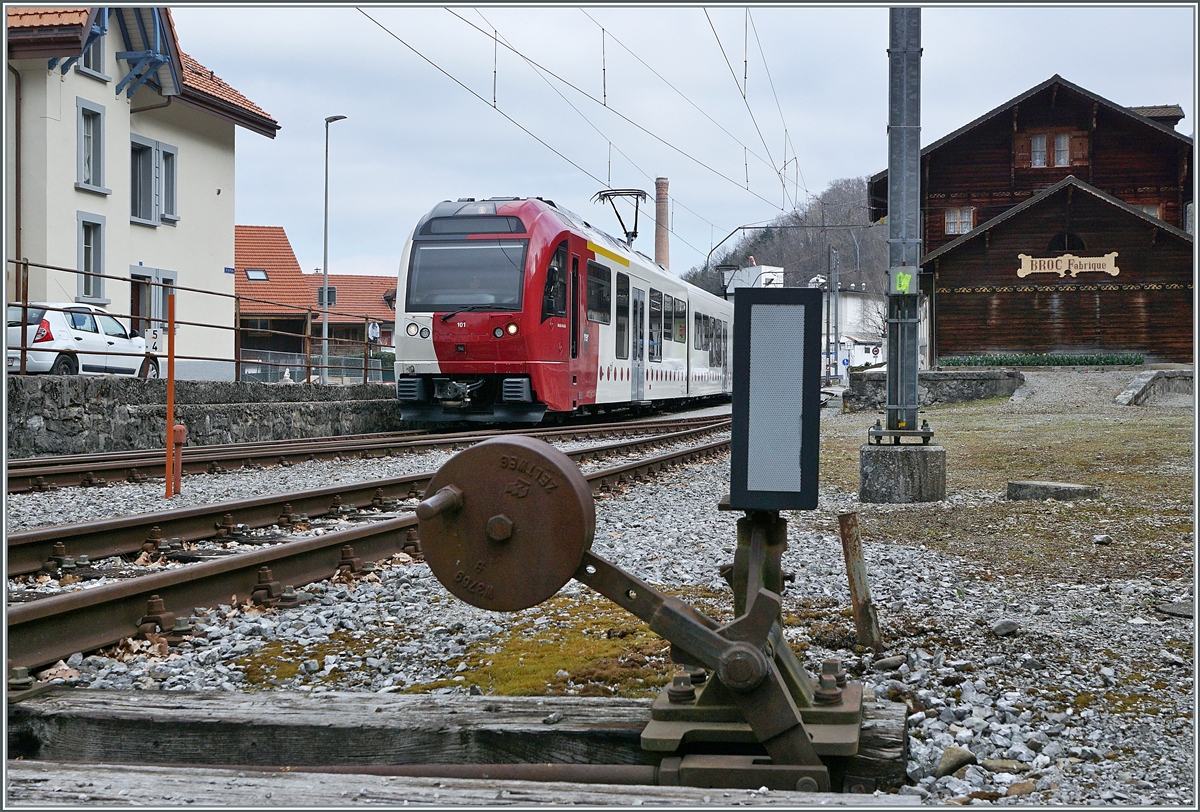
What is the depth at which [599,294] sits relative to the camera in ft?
60.8

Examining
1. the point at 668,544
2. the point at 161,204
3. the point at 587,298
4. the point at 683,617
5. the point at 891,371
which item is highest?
the point at 161,204

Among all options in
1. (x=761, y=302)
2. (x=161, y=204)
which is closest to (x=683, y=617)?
(x=761, y=302)

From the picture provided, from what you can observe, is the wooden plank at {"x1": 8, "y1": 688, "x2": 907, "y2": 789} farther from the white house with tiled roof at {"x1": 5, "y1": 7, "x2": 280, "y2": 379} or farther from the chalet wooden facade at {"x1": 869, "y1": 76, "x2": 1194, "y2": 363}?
the chalet wooden facade at {"x1": 869, "y1": 76, "x2": 1194, "y2": 363}

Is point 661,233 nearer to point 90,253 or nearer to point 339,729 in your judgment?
point 90,253

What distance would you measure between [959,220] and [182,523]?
38628mm

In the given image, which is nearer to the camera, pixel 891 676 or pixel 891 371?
pixel 891 676

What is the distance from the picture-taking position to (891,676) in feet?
12.0

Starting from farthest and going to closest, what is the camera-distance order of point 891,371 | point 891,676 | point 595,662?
point 891,371 → point 595,662 → point 891,676

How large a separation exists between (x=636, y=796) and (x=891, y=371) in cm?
759

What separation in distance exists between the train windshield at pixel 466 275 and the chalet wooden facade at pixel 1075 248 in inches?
909

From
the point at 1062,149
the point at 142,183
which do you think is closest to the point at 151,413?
the point at 142,183

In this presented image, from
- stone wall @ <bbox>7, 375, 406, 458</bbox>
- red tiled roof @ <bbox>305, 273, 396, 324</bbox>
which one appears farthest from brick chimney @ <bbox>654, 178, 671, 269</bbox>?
stone wall @ <bbox>7, 375, 406, 458</bbox>

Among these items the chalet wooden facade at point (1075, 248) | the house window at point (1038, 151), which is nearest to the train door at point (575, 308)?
the chalet wooden facade at point (1075, 248)

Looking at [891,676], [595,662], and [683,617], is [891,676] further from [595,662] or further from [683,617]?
[683,617]
